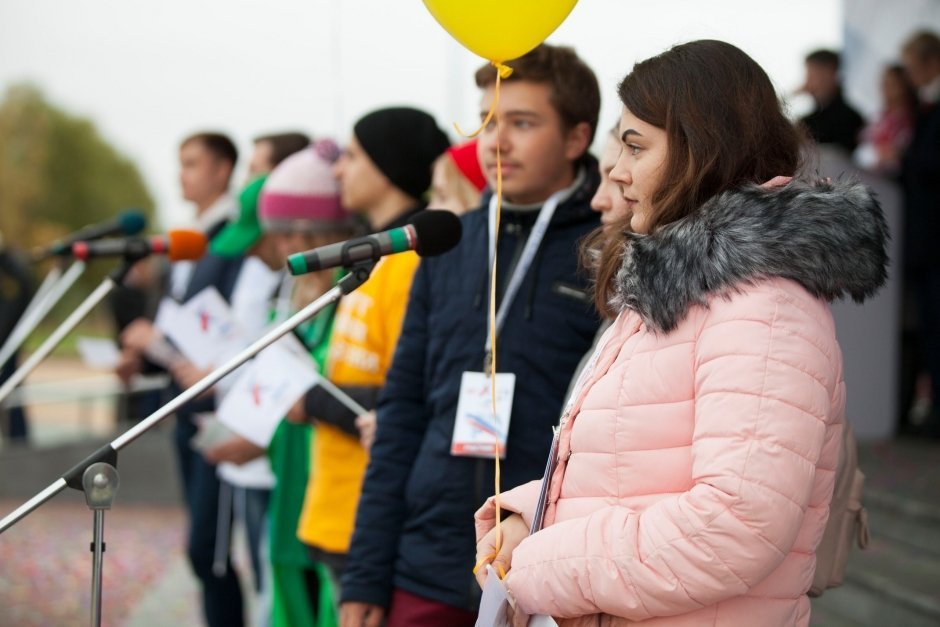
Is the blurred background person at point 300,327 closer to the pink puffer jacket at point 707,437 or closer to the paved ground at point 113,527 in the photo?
the pink puffer jacket at point 707,437

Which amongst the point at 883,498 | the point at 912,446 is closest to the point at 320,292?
the point at 883,498

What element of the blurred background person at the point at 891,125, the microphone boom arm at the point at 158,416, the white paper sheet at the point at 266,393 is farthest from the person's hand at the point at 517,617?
the blurred background person at the point at 891,125

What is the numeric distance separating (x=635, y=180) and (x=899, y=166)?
17.7 feet

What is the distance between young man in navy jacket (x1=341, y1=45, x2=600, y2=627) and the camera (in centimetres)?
266

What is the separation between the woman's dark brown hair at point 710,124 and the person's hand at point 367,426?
4.40 ft

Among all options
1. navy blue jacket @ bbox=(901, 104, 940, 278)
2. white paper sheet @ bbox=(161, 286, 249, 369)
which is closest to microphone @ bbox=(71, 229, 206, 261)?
white paper sheet @ bbox=(161, 286, 249, 369)

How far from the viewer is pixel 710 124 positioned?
6.43 ft

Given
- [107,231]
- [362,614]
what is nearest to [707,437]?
[362,614]

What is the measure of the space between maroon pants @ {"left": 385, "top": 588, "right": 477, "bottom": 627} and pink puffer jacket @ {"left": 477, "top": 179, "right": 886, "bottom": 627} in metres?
0.71

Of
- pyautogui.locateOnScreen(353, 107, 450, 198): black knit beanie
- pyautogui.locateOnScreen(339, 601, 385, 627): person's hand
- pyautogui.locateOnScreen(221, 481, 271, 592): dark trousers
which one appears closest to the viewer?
pyautogui.locateOnScreen(339, 601, 385, 627): person's hand

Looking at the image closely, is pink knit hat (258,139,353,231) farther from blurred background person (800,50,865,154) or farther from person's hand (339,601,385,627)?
blurred background person (800,50,865,154)

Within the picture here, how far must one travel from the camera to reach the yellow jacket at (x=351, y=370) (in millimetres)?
3330

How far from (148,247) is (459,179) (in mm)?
1101

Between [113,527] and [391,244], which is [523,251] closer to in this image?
[391,244]
